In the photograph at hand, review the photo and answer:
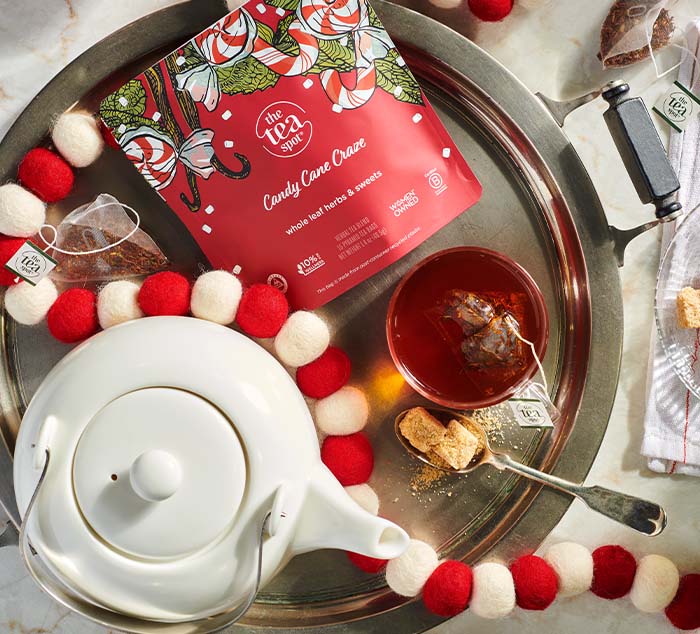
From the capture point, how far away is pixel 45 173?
2.63 feet

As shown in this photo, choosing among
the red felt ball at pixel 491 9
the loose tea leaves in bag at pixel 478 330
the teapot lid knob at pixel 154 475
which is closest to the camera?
the teapot lid knob at pixel 154 475

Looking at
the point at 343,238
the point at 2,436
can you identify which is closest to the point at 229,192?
the point at 343,238

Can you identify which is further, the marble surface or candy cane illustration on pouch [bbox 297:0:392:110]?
the marble surface

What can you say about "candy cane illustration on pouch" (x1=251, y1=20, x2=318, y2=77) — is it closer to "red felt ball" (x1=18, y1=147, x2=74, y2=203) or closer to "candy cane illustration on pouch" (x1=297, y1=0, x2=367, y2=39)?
"candy cane illustration on pouch" (x1=297, y1=0, x2=367, y2=39)

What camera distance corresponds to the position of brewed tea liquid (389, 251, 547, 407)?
0.77 metres

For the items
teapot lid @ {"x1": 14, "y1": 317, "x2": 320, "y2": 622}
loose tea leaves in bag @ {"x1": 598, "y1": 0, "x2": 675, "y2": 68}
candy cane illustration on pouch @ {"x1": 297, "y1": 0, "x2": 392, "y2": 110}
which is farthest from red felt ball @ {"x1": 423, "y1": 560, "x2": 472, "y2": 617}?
loose tea leaves in bag @ {"x1": 598, "y1": 0, "x2": 675, "y2": 68}

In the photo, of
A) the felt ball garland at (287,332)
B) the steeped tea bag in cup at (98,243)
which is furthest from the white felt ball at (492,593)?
the steeped tea bag in cup at (98,243)

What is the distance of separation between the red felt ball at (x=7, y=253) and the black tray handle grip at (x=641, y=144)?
0.70 metres

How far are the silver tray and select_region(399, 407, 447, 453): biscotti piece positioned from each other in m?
0.04

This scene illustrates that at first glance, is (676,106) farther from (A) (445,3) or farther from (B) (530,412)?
(B) (530,412)

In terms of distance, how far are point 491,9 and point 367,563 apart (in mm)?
693

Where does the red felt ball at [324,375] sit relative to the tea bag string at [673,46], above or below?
below

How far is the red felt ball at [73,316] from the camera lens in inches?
30.7

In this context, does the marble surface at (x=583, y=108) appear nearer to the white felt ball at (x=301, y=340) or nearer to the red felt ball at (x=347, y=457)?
the red felt ball at (x=347, y=457)
